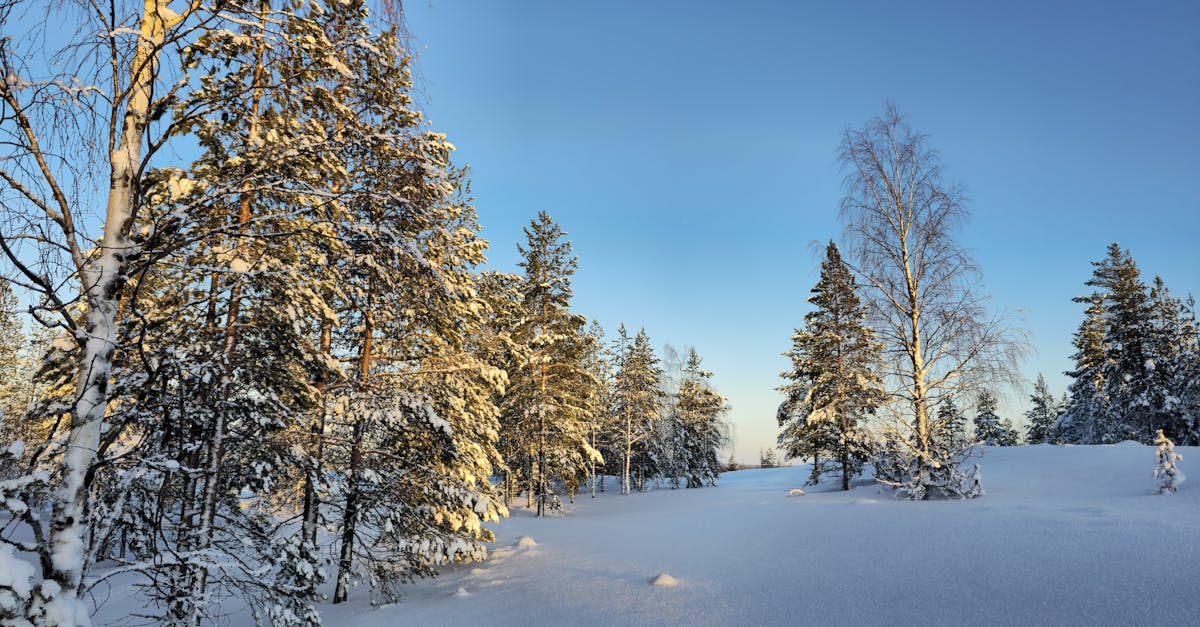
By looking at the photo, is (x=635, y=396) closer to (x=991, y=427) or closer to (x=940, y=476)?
(x=940, y=476)

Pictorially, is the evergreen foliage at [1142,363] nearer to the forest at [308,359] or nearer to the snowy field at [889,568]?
the forest at [308,359]

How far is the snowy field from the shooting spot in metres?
4.80

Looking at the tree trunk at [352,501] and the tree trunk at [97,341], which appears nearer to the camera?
the tree trunk at [97,341]

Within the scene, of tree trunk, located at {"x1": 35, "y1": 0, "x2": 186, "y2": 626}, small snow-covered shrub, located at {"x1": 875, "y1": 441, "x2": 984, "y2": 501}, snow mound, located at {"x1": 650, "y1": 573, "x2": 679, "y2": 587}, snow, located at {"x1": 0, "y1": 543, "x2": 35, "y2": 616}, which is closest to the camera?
snow, located at {"x1": 0, "y1": 543, "x2": 35, "y2": 616}

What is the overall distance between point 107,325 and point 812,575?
287 inches

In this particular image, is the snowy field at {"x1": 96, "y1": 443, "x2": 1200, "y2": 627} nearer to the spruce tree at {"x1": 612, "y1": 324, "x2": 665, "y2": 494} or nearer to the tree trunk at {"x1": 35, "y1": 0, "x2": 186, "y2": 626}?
the tree trunk at {"x1": 35, "y1": 0, "x2": 186, "y2": 626}

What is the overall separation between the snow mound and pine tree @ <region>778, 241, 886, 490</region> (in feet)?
47.2

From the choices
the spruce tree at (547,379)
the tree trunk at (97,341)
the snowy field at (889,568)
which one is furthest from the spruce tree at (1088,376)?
the tree trunk at (97,341)

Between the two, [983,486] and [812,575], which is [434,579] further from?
[983,486]

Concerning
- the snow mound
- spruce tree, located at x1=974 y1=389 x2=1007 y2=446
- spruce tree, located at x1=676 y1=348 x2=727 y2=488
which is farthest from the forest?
spruce tree, located at x1=974 y1=389 x2=1007 y2=446

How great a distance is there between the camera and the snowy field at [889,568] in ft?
15.8

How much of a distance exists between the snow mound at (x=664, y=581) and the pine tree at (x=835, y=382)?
567 inches

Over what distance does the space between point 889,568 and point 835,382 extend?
55.4ft

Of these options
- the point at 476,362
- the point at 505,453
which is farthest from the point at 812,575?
the point at 505,453
